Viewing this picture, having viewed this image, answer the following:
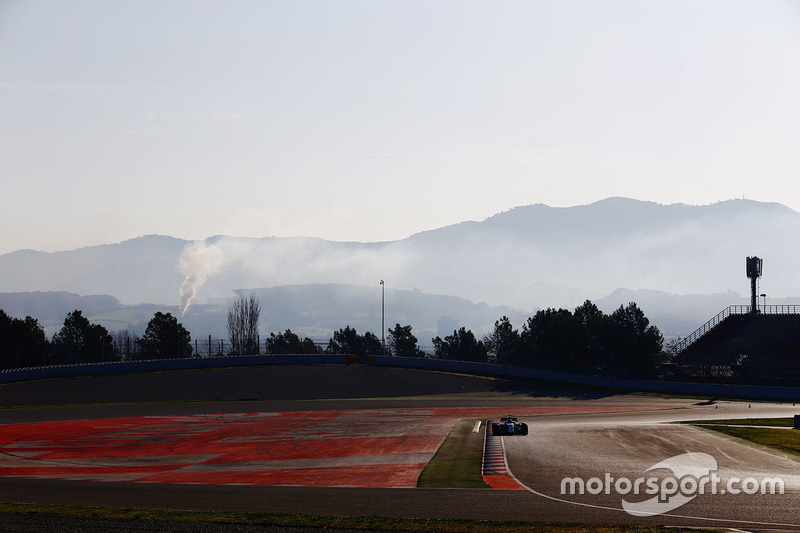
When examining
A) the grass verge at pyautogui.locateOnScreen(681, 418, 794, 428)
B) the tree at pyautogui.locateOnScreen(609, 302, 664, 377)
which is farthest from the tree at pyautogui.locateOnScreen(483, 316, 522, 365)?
the grass verge at pyautogui.locateOnScreen(681, 418, 794, 428)

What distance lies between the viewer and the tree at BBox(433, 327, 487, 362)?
405 feet

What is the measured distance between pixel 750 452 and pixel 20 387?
7076 cm

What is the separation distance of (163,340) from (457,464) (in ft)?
326

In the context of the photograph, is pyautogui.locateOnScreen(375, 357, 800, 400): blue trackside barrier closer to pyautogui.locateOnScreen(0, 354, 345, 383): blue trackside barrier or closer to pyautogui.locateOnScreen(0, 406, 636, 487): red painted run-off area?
pyautogui.locateOnScreen(0, 354, 345, 383): blue trackside barrier

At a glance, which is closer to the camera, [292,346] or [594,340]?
[594,340]

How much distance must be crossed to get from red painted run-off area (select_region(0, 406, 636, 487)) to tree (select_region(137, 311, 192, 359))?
226 feet

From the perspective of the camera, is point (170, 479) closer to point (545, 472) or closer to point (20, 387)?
point (545, 472)

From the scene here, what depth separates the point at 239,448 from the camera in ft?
134

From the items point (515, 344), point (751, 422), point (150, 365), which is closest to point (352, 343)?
point (515, 344)

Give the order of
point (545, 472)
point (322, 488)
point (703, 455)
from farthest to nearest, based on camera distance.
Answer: point (703, 455) < point (545, 472) < point (322, 488)

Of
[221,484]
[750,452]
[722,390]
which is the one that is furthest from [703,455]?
[722,390]

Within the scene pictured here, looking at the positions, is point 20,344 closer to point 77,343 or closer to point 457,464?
point 77,343

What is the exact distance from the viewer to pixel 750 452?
37031 mm

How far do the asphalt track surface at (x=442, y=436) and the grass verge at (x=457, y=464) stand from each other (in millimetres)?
983
